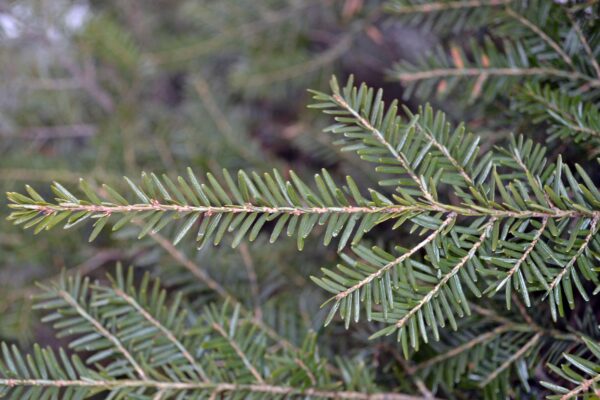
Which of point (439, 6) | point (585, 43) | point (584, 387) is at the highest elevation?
point (439, 6)

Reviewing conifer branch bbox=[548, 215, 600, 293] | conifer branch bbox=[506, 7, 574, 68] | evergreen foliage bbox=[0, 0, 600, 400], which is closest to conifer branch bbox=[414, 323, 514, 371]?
evergreen foliage bbox=[0, 0, 600, 400]

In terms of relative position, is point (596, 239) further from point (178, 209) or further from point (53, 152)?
point (53, 152)

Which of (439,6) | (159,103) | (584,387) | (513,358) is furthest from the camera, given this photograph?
(159,103)

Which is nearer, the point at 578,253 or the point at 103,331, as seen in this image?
the point at 578,253

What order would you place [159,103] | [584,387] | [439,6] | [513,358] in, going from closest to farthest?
[584,387] < [513,358] < [439,6] < [159,103]

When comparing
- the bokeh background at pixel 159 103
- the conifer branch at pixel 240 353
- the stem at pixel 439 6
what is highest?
the bokeh background at pixel 159 103

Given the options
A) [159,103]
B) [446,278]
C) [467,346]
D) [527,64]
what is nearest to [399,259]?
[446,278]

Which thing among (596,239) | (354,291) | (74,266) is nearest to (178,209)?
(354,291)

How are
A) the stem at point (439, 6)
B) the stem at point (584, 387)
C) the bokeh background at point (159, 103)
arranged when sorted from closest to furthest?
1. the stem at point (584, 387)
2. the stem at point (439, 6)
3. the bokeh background at point (159, 103)

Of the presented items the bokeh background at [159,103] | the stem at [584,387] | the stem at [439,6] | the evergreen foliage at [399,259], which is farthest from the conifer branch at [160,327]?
the stem at [439,6]

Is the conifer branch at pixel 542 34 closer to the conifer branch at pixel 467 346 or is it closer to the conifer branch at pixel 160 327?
the conifer branch at pixel 467 346

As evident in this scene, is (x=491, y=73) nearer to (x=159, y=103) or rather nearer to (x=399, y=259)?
(x=399, y=259)

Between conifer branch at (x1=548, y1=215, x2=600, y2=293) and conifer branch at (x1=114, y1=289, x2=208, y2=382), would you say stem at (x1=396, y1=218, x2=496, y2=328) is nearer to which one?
conifer branch at (x1=548, y1=215, x2=600, y2=293)

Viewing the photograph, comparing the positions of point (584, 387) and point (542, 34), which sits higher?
point (542, 34)
